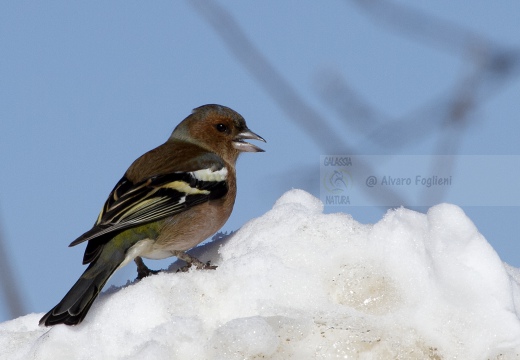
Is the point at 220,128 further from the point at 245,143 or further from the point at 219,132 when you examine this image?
Answer: the point at 245,143

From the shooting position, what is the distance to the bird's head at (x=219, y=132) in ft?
20.0

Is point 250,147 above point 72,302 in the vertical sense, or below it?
above

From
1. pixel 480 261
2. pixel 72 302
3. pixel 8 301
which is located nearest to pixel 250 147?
pixel 8 301

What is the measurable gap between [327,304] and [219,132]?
3.31m

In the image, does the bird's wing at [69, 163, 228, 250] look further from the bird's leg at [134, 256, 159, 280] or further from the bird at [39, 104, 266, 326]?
the bird's leg at [134, 256, 159, 280]

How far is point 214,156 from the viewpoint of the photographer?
5797 mm

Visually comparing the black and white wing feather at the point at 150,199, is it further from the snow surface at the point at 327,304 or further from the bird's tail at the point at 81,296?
the snow surface at the point at 327,304

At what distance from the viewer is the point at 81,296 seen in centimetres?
359

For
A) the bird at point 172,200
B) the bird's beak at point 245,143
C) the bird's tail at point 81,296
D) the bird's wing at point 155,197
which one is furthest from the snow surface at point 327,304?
the bird's beak at point 245,143

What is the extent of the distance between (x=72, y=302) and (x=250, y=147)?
112 inches

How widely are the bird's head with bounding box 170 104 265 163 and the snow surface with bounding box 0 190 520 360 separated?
2672 millimetres

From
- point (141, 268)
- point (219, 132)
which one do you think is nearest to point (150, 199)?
point (141, 268)

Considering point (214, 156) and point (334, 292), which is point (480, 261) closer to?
point (334, 292)

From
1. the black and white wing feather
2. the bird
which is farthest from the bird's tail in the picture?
the black and white wing feather
